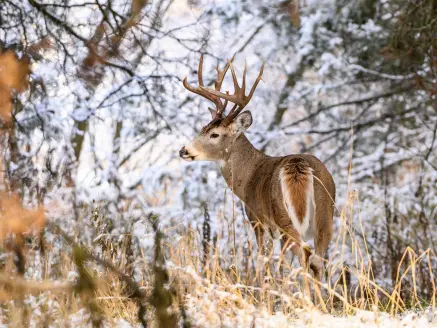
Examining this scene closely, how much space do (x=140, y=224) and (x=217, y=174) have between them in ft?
22.7

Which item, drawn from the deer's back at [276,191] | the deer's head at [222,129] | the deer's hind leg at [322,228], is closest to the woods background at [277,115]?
the deer's head at [222,129]

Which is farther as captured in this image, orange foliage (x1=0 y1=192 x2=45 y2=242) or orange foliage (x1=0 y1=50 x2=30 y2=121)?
orange foliage (x1=0 y1=50 x2=30 y2=121)

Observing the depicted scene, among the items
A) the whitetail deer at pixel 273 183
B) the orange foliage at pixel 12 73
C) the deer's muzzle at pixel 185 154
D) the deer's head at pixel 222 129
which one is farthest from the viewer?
the deer's head at pixel 222 129

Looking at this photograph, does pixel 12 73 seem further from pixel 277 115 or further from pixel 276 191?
pixel 277 115

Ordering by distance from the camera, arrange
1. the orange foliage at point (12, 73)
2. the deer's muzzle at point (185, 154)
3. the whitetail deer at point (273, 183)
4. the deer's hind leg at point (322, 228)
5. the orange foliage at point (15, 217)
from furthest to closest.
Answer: the deer's muzzle at point (185, 154) → the deer's hind leg at point (322, 228) → the whitetail deer at point (273, 183) → the orange foliage at point (12, 73) → the orange foliage at point (15, 217)

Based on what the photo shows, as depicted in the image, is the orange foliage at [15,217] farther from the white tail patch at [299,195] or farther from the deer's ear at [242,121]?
the deer's ear at [242,121]

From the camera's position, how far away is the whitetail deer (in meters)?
4.49

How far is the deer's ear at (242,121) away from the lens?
5.91m

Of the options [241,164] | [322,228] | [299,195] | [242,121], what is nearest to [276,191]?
[299,195]

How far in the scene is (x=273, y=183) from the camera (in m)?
4.86

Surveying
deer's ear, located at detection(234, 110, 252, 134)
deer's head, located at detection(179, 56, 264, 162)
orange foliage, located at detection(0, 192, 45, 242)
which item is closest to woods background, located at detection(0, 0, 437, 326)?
deer's head, located at detection(179, 56, 264, 162)

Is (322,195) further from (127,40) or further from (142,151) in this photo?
(142,151)

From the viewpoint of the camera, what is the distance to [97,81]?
548 centimetres

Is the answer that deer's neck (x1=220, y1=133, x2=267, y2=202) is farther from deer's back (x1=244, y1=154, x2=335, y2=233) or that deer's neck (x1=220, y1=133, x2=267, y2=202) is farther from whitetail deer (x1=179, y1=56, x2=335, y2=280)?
deer's back (x1=244, y1=154, x2=335, y2=233)
